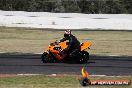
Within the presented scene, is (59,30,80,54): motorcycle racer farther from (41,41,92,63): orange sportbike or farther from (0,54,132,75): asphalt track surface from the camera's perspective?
(0,54,132,75): asphalt track surface

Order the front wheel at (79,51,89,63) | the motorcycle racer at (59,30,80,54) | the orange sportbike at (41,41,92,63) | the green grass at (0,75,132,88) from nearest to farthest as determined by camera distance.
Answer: the green grass at (0,75,132,88)
the motorcycle racer at (59,30,80,54)
the orange sportbike at (41,41,92,63)
the front wheel at (79,51,89,63)

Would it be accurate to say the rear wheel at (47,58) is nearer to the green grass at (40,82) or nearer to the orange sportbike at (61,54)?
the orange sportbike at (61,54)

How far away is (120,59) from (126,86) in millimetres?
9095

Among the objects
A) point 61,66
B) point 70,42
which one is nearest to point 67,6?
point 70,42

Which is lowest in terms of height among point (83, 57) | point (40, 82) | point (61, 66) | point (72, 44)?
point (61, 66)

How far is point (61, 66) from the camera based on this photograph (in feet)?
60.3

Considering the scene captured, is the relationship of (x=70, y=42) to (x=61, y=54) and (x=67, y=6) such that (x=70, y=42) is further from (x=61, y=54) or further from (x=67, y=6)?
(x=67, y=6)

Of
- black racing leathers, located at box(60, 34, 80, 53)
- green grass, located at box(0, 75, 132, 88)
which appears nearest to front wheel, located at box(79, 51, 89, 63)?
black racing leathers, located at box(60, 34, 80, 53)

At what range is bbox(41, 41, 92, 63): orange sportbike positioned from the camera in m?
19.3

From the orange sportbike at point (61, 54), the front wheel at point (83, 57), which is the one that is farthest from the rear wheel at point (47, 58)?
the front wheel at point (83, 57)

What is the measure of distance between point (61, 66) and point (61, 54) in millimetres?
1127

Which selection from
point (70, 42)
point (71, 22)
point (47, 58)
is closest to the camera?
point (70, 42)

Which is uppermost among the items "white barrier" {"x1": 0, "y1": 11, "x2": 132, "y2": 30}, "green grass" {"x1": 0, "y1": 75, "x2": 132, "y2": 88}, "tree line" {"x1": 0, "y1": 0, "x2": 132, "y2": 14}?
"green grass" {"x1": 0, "y1": 75, "x2": 132, "y2": 88}

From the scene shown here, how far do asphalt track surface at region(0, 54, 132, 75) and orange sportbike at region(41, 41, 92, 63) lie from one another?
39 centimetres
